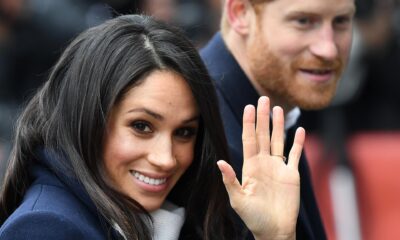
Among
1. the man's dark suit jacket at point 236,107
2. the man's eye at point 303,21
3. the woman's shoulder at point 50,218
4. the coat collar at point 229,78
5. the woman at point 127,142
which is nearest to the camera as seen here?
the woman's shoulder at point 50,218

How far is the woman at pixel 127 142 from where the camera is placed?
2959 mm

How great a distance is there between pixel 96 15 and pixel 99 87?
438 cm

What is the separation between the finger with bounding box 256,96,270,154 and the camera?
3076 millimetres

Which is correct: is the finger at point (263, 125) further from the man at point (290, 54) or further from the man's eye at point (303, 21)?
the man's eye at point (303, 21)

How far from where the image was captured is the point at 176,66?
3.10 m

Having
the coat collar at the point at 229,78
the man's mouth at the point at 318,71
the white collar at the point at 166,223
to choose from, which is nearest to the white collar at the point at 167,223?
the white collar at the point at 166,223

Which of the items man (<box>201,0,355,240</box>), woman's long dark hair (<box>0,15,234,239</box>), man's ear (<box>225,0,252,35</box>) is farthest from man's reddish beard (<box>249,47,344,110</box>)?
woman's long dark hair (<box>0,15,234,239</box>)

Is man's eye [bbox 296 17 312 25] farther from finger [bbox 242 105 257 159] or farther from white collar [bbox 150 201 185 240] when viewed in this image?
white collar [bbox 150 201 185 240]

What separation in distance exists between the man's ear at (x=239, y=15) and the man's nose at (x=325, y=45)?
28 cm

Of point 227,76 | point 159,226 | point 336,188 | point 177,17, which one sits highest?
point 227,76

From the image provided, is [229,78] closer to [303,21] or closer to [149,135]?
[303,21]

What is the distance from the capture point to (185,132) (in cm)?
314

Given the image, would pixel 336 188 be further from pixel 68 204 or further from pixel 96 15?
pixel 68 204

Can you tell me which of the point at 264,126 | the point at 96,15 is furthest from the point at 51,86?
the point at 96,15
